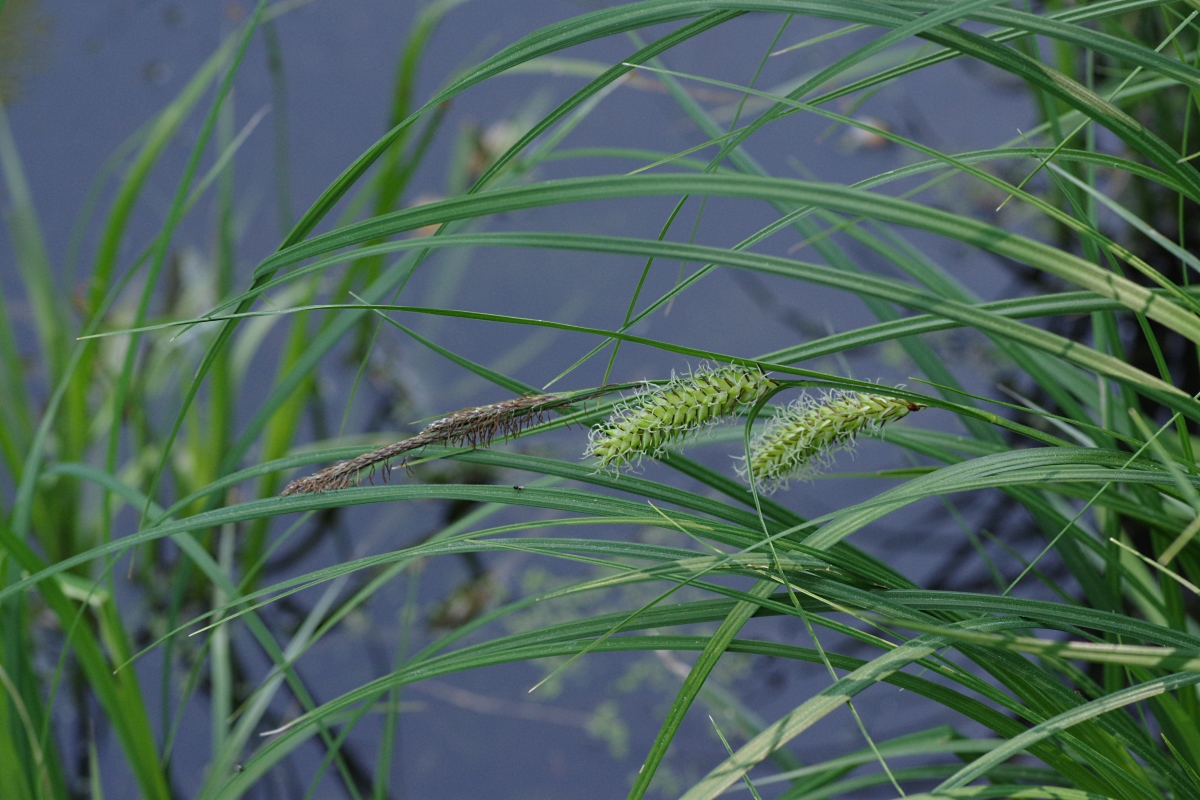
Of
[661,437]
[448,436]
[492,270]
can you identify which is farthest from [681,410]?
[492,270]

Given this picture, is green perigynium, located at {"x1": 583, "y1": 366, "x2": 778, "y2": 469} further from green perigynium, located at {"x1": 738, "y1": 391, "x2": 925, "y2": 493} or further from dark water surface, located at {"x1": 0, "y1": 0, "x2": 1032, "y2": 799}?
dark water surface, located at {"x1": 0, "y1": 0, "x2": 1032, "y2": 799}

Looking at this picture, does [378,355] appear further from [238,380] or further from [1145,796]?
[1145,796]

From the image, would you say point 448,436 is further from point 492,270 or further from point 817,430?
point 492,270

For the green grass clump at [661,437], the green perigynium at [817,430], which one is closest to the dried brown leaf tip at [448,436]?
the green grass clump at [661,437]

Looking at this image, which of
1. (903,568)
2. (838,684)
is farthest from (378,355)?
(838,684)

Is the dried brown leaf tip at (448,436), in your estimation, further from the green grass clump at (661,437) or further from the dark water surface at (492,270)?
the dark water surface at (492,270)
